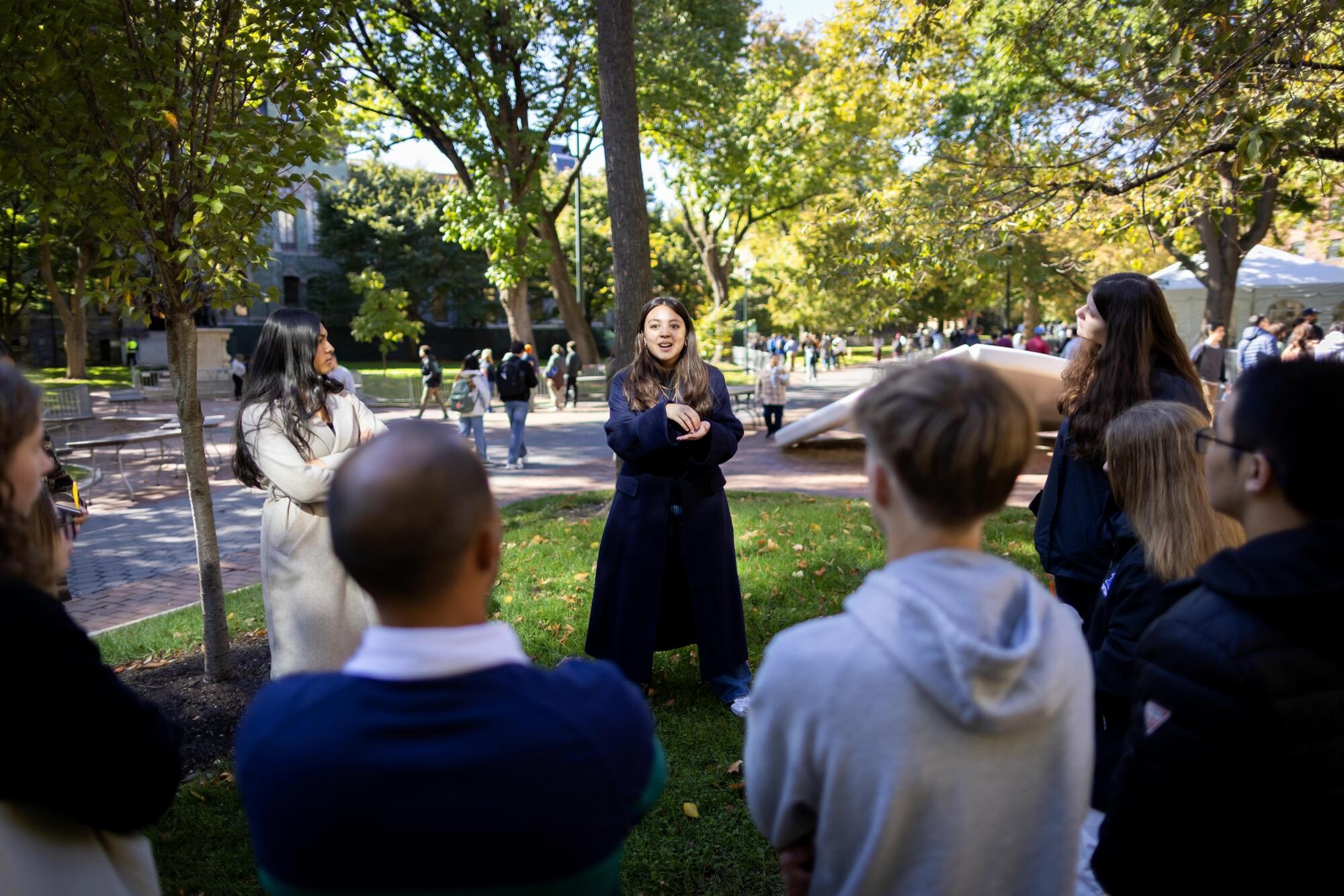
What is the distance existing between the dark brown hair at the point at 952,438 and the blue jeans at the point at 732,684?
3.26 m

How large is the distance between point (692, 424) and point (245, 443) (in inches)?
72.5

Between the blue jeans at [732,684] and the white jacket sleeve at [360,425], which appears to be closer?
Result: the white jacket sleeve at [360,425]

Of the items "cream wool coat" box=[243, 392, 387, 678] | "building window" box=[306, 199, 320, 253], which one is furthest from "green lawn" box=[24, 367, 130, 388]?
"cream wool coat" box=[243, 392, 387, 678]

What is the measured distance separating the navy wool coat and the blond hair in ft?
6.54

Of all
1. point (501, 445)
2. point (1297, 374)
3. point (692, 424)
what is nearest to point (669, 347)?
point (692, 424)

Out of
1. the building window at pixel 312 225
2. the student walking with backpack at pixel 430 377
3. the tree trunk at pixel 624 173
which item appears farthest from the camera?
the building window at pixel 312 225

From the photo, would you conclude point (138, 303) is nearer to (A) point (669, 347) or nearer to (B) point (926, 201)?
(A) point (669, 347)

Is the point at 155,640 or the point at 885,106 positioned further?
the point at 885,106

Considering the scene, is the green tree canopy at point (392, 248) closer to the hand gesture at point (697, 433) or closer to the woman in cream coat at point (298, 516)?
the hand gesture at point (697, 433)

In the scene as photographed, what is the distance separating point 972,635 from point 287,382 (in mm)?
3064

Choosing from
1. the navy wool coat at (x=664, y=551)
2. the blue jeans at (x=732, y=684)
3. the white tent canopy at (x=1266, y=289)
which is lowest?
the blue jeans at (x=732, y=684)

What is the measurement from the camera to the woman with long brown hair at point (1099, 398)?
3490 millimetres

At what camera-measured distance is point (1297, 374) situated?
5.69 ft

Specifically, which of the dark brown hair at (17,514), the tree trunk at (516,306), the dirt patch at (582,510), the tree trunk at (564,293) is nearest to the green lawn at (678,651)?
the dirt patch at (582,510)
